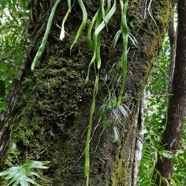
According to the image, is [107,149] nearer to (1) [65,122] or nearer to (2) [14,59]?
(1) [65,122]

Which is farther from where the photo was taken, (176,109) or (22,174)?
(176,109)

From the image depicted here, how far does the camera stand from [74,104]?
600 millimetres

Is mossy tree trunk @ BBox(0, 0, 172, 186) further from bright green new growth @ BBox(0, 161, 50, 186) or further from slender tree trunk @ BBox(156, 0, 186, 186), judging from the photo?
slender tree trunk @ BBox(156, 0, 186, 186)

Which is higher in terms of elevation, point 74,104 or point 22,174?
point 74,104

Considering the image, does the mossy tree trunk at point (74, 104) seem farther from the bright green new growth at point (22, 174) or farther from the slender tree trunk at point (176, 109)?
the slender tree trunk at point (176, 109)

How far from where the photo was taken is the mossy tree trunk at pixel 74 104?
0.57 m

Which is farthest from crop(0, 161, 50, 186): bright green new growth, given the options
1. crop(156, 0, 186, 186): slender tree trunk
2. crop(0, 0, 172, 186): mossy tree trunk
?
crop(156, 0, 186, 186): slender tree trunk

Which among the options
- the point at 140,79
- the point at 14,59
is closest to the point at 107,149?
the point at 140,79

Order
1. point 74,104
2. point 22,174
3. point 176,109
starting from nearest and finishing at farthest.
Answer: point 22,174 < point 74,104 < point 176,109

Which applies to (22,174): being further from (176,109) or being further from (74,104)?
(176,109)

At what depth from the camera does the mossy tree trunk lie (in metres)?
0.57

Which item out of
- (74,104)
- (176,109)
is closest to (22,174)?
(74,104)

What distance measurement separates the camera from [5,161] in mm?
550

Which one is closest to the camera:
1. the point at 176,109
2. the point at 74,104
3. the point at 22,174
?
the point at 22,174
